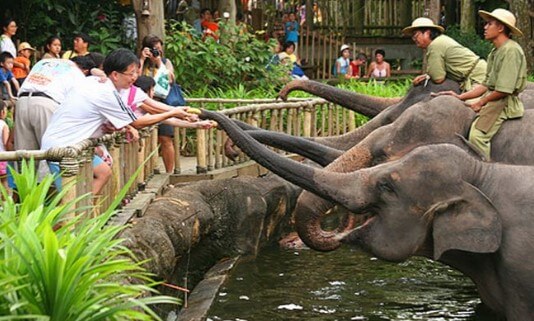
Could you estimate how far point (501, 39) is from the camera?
32.3ft

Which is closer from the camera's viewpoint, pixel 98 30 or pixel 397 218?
pixel 397 218

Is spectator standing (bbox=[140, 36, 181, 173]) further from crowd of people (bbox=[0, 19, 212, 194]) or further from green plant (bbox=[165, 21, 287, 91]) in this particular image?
green plant (bbox=[165, 21, 287, 91])

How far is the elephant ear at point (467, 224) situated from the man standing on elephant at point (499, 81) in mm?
1727

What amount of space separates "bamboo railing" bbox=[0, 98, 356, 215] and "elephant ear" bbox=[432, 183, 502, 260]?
2054 mm

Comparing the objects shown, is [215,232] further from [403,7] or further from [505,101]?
[403,7]

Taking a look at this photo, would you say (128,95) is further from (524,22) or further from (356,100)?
(524,22)

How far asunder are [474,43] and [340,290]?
17218 mm

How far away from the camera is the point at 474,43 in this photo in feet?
92.5

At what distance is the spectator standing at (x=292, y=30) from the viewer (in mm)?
28469

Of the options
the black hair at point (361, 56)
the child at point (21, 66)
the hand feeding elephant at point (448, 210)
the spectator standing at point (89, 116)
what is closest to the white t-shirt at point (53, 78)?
the spectator standing at point (89, 116)

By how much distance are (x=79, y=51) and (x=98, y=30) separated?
803 centimetres

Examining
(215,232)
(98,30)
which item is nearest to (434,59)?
(215,232)

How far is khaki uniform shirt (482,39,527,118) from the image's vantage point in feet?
32.2

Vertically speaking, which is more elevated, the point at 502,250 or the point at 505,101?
the point at 505,101
